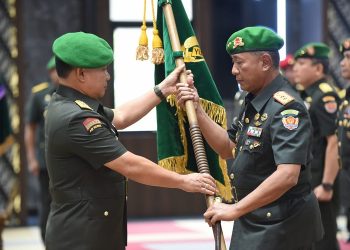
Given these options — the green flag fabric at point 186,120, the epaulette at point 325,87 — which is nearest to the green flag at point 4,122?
the epaulette at point 325,87

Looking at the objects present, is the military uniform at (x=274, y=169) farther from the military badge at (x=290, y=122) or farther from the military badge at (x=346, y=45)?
the military badge at (x=346, y=45)

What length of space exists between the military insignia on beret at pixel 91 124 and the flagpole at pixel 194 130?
499 millimetres

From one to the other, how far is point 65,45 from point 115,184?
570 millimetres

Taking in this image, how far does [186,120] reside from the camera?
3.89 meters

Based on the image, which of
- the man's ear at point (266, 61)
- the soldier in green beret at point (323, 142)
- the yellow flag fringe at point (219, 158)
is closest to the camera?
the man's ear at point (266, 61)

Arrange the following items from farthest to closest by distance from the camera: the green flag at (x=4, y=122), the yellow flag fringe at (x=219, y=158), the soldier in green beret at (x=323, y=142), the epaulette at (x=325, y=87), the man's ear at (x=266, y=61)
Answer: the green flag at (x=4, y=122)
the epaulette at (x=325, y=87)
the soldier in green beret at (x=323, y=142)
the yellow flag fringe at (x=219, y=158)
the man's ear at (x=266, y=61)

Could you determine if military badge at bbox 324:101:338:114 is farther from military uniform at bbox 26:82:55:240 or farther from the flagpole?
military uniform at bbox 26:82:55:240

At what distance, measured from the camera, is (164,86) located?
145 inches

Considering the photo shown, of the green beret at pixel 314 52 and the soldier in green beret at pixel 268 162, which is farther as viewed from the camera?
the green beret at pixel 314 52

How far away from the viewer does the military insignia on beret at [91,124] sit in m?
3.06

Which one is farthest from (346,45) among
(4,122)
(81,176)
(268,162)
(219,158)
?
(4,122)

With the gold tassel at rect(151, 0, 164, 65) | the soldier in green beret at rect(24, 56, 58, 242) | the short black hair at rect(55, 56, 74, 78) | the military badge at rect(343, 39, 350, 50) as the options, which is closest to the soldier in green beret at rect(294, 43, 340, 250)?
the military badge at rect(343, 39, 350, 50)

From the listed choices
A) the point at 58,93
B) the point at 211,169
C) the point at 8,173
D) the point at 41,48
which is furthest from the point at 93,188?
the point at 41,48

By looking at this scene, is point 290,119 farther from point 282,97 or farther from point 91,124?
point 91,124
